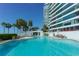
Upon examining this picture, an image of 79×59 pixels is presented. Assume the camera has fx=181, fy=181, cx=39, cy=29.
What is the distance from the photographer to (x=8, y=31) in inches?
748

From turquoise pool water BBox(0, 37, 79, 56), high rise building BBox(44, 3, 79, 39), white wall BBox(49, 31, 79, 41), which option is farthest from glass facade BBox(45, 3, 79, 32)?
turquoise pool water BBox(0, 37, 79, 56)

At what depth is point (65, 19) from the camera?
23.5 metres

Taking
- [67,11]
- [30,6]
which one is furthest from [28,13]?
[67,11]

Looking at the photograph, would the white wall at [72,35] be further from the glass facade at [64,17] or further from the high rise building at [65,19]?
the glass facade at [64,17]

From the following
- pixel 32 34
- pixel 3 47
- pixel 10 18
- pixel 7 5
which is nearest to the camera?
pixel 3 47

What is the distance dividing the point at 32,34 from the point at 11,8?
6.21 metres

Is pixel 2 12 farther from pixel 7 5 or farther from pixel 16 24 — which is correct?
pixel 16 24

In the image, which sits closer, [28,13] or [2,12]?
[2,12]

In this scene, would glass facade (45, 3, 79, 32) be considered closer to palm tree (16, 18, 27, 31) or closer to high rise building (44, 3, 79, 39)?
high rise building (44, 3, 79, 39)

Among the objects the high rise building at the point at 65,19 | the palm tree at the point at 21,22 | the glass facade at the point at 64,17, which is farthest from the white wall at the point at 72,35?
the palm tree at the point at 21,22

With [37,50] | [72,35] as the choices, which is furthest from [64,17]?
[37,50]

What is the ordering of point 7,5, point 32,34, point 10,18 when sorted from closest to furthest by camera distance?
point 7,5, point 10,18, point 32,34

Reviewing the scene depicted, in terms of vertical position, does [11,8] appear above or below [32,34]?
above

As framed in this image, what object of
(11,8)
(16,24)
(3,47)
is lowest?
(3,47)
